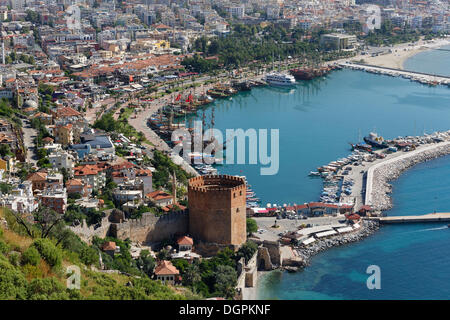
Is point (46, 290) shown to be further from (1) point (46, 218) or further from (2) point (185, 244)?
(2) point (185, 244)

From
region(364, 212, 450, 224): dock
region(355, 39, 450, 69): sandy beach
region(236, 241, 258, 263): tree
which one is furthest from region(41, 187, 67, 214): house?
region(355, 39, 450, 69): sandy beach

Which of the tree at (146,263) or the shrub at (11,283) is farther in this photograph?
the tree at (146,263)

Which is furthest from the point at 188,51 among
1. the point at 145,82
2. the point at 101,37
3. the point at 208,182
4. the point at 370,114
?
the point at 208,182

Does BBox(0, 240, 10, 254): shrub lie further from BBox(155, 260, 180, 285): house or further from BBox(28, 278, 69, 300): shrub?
BBox(155, 260, 180, 285): house

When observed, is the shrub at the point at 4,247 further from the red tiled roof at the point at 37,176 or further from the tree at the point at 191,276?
the red tiled roof at the point at 37,176

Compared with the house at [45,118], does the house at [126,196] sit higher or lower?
lower

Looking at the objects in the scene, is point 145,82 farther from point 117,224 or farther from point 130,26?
point 117,224

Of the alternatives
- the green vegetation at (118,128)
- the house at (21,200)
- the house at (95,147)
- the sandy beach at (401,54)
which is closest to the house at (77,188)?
the house at (21,200)
